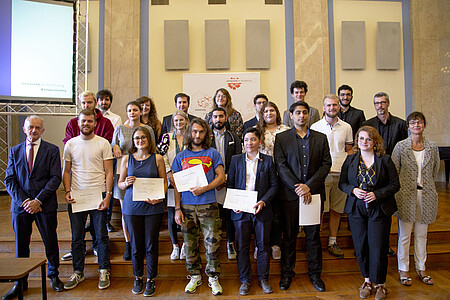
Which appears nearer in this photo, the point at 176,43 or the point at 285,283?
the point at 285,283

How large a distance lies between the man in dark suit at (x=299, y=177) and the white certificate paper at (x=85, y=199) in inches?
75.2

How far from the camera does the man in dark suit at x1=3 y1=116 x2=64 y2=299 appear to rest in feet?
10.3

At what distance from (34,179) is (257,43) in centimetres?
586

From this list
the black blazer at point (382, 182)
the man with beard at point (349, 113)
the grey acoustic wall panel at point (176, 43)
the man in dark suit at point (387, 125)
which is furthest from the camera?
the grey acoustic wall panel at point (176, 43)

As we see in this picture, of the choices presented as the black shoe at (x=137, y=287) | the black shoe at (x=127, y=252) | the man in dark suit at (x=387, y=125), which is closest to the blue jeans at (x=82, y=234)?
the black shoe at (x=127, y=252)

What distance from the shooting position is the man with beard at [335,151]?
12.1 feet

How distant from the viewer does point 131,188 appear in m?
3.22

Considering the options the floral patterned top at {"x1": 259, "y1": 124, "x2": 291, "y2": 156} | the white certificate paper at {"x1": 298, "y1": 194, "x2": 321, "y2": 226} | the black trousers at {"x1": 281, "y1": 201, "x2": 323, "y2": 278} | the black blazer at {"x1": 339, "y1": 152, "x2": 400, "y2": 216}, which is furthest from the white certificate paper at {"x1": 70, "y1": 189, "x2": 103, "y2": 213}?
the black blazer at {"x1": 339, "y1": 152, "x2": 400, "y2": 216}

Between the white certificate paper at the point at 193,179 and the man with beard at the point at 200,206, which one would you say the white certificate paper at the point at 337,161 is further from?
the white certificate paper at the point at 193,179

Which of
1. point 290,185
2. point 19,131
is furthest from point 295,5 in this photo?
point 19,131

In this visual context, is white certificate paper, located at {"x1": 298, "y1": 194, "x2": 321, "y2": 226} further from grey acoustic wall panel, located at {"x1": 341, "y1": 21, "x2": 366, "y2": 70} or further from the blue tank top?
grey acoustic wall panel, located at {"x1": 341, "y1": 21, "x2": 366, "y2": 70}

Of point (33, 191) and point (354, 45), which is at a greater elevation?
point (354, 45)

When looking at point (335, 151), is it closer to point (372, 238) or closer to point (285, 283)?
point (372, 238)

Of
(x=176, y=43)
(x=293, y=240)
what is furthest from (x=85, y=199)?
(x=176, y=43)
